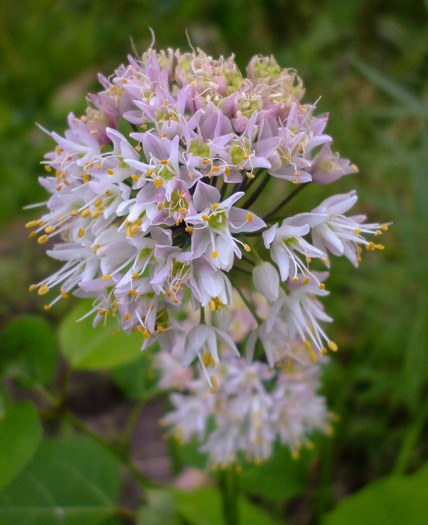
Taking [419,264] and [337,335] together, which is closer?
[419,264]

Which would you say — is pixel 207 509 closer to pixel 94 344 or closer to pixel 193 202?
pixel 94 344

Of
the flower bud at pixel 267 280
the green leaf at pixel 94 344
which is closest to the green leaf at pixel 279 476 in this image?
the green leaf at pixel 94 344

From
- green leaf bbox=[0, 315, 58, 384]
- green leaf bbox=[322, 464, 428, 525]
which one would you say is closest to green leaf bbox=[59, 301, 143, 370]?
green leaf bbox=[0, 315, 58, 384]

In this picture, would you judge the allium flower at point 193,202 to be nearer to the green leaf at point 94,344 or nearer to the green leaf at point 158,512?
the green leaf at point 94,344

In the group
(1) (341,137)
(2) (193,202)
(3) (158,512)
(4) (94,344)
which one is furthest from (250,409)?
(1) (341,137)

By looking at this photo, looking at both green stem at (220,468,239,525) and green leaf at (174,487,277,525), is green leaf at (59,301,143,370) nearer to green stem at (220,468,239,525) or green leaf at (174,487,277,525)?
green stem at (220,468,239,525)

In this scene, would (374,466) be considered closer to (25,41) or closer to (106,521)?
(106,521)

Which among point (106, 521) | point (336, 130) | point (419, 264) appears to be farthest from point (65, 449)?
point (336, 130)
